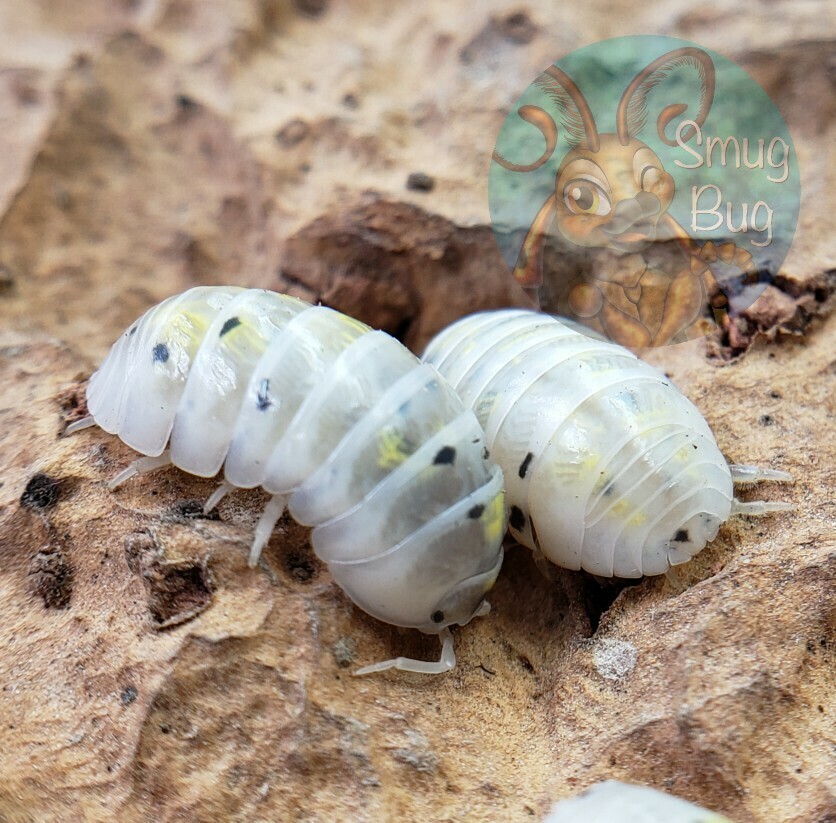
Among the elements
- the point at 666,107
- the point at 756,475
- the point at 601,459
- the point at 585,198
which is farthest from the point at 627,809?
the point at 666,107

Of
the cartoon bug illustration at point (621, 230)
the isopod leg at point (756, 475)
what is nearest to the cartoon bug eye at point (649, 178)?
the cartoon bug illustration at point (621, 230)

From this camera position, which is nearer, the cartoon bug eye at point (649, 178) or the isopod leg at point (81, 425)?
the isopod leg at point (81, 425)

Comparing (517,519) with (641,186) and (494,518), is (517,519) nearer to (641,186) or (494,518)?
(494,518)

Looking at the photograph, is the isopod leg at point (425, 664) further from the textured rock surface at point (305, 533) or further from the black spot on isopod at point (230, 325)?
the black spot on isopod at point (230, 325)

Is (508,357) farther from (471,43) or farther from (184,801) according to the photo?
(471,43)

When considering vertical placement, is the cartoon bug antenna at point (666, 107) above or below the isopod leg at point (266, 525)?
above

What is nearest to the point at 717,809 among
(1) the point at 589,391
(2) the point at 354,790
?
(2) the point at 354,790

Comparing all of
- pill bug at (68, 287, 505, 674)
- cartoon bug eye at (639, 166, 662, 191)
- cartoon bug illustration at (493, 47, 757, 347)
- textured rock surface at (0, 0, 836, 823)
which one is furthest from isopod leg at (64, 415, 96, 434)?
cartoon bug eye at (639, 166, 662, 191)

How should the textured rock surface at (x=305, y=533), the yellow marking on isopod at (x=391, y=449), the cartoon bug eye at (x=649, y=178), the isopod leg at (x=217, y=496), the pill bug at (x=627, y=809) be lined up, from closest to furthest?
the pill bug at (x=627, y=809), the textured rock surface at (x=305, y=533), the yellow marking on isopod at (x=391, y=449), the isopod leg at (x=217, y=496), the cartoon bug eye at (x=649, y=178)
